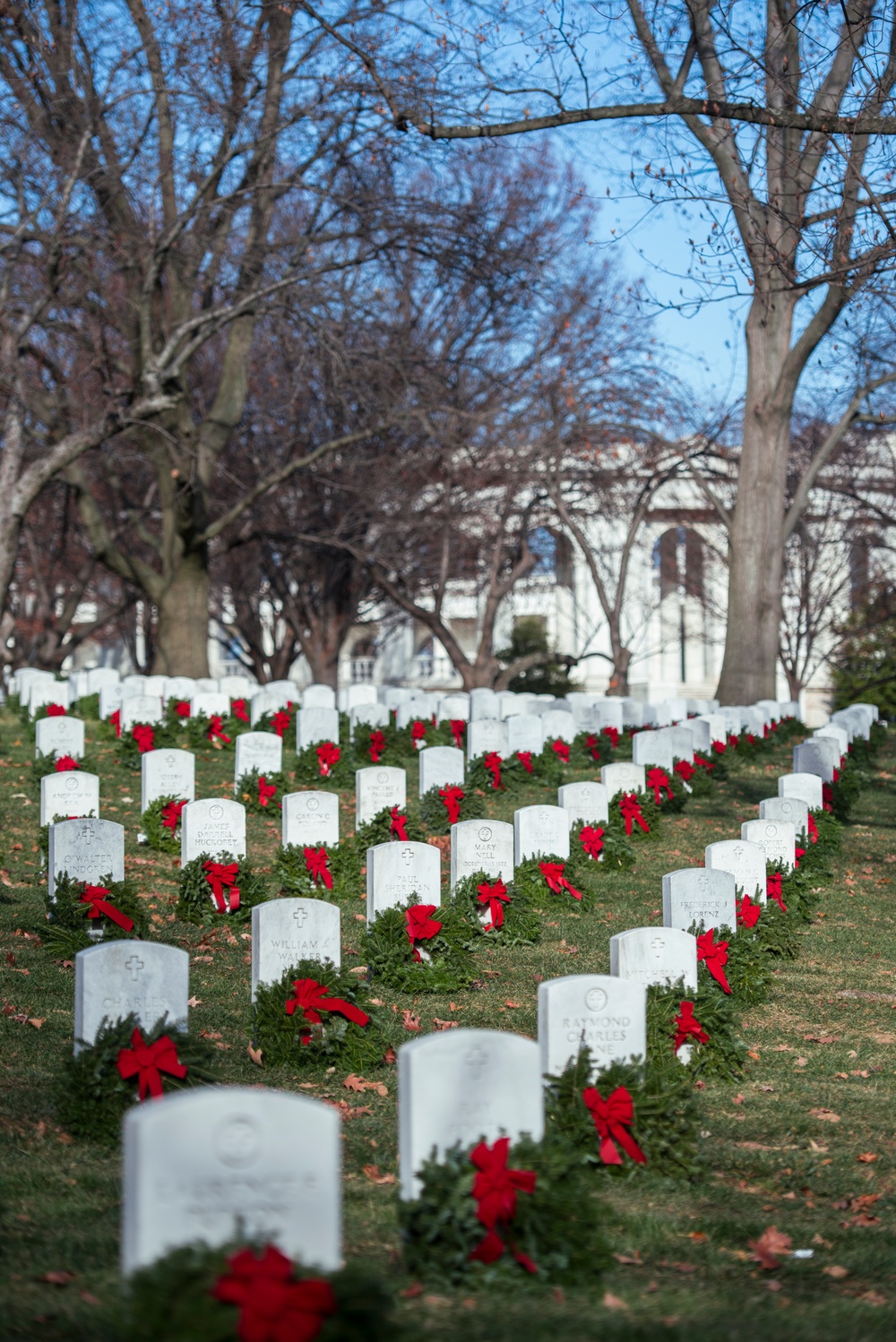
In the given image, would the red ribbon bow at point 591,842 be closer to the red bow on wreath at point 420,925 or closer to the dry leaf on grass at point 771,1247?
the red bow on wreath at point 420,925

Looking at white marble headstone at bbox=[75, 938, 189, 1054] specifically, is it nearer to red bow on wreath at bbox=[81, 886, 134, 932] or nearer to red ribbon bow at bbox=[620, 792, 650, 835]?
red bow on wreath at bbox=[81, 886, 134, 932]

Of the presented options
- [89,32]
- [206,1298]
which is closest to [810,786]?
[206,1298]

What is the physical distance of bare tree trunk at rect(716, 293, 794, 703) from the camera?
69.1ft

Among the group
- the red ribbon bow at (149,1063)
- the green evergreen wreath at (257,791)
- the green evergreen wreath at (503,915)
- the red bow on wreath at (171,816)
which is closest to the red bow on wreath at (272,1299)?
the red ribbon bow at (149,1063)

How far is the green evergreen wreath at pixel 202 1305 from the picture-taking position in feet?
9.86

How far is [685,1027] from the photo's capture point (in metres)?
6.00

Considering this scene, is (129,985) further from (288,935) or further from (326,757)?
(326,757)

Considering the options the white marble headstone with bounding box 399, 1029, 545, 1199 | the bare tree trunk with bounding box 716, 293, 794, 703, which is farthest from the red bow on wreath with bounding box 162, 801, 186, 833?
the bare tree trunk with bounding box 716, 293, 794, 703

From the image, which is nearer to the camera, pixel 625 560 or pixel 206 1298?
pixel 206 1298

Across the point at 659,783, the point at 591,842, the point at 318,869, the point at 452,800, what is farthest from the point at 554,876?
the point at 659,783

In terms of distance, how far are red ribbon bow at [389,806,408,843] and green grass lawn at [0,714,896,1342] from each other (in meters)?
0.84

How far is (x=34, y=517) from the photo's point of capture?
31578 mm

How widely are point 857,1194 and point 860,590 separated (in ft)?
106

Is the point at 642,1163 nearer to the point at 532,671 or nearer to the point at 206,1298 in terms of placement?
the point at 206,1298
